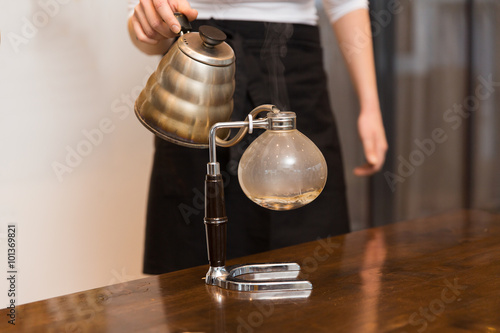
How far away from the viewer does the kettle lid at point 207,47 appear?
91 centimetres

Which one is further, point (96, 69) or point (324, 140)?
point (96, 69)

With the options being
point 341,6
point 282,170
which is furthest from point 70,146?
point 282,170

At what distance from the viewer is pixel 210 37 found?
90 cm

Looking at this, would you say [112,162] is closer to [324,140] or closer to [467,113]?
[324,140]

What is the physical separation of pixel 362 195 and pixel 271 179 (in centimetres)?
221

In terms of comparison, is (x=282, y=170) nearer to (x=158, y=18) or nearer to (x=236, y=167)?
(x=158, y=18)

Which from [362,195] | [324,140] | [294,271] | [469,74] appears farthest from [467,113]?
[294,271]

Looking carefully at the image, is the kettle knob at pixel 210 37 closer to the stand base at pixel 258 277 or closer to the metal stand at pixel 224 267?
the metal stand at pixel 224 267

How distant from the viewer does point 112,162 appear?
197cm

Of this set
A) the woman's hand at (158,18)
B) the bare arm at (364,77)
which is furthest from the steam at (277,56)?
the woman's hand at (158,18)

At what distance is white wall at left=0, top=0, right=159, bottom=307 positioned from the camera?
1716 millimetres

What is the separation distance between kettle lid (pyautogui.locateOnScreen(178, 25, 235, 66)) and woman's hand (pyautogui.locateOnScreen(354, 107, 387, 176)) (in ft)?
1.78

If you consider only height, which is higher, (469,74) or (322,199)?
(469,74)

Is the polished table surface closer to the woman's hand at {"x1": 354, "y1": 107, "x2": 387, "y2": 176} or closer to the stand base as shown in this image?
the stand base
